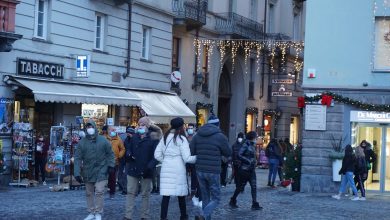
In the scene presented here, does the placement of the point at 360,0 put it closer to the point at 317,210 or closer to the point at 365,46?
the point at 365,46

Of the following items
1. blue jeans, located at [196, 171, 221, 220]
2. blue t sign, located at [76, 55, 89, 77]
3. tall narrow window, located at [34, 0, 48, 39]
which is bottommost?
blue jeans, located at [196, 171, 221, 220]

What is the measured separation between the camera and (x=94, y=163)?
13758 millimetres

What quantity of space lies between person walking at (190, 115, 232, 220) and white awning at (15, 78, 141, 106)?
1010 cm

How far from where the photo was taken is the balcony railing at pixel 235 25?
3794 centimetres

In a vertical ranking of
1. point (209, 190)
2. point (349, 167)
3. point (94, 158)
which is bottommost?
point (209, 190)

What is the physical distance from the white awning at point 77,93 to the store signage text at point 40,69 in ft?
0.98

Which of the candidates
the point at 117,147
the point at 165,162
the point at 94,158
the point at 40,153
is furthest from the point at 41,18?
the point at 165,162

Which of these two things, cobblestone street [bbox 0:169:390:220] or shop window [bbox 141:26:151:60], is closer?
cobblestone street [bbox 0:169:390:220]

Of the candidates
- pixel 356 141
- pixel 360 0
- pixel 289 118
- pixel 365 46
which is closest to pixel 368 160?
pixel 356 141

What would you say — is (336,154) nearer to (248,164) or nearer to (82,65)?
(248,164)

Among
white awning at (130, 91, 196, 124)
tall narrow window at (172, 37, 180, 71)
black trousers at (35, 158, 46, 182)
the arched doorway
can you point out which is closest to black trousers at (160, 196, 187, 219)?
black trousers at (35, 158, 46, 182)

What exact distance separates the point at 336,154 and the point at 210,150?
35.3 ft

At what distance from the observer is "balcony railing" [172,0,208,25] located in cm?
3356

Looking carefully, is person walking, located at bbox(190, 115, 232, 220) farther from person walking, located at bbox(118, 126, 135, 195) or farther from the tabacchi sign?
the tabacchi sign
